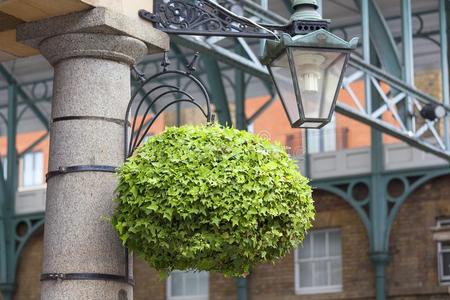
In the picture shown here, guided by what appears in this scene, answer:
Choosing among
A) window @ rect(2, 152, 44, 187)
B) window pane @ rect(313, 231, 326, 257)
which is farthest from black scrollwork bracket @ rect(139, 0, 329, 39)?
window @ rect(2, 152, 44, 187)

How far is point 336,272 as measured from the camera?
2178 cm

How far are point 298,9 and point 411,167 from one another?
621 inches

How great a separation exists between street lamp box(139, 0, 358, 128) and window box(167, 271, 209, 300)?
17516 millimetres

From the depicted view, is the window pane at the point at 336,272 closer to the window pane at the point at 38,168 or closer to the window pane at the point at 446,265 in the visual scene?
the window pane at the point at 446,265

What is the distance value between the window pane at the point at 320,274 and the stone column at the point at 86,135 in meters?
16.8

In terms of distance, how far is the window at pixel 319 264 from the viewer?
21781 mm

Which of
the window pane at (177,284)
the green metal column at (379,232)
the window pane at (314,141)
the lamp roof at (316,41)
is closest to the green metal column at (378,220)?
the green metal column at (379,232)

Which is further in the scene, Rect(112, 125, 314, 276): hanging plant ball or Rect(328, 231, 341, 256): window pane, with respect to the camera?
Rect(328, 231, 341, 256): window pane

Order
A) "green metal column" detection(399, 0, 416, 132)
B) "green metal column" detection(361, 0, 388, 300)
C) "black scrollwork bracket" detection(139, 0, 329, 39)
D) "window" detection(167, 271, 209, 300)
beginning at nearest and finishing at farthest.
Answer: "black scrollwork bracket" detection(139, 0, 329, 39), "green metal column" detection(399, 0, 416, 132), "green metal column" detection(361, 0, 388, 300), "window" detection(167, 271, 209, 300)

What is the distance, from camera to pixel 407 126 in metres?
16.7

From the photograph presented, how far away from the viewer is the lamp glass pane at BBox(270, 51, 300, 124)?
5426 millimetres

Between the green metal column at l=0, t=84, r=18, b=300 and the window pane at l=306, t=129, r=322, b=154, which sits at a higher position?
the window pane at l=306, t=129, r=322, b=154

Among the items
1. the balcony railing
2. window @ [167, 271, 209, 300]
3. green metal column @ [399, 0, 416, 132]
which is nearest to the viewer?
green metal column @ [399, 0, 416, 132]

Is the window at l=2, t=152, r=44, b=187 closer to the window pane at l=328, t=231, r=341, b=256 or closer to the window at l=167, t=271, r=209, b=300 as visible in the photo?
the window at l=167, t=271, r=209, b=300
